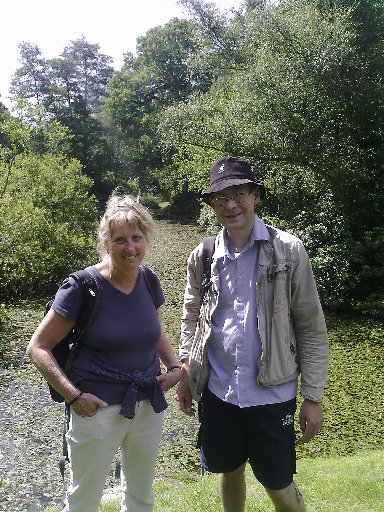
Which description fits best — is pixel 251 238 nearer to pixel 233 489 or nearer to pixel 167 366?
pixel 167 366

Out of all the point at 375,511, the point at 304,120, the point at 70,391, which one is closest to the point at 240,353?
the point at 70,391

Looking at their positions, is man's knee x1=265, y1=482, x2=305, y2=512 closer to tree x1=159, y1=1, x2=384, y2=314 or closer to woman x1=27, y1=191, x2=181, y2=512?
woman x1=27, y1=191, x2=181, y2=512

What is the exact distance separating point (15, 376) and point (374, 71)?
1022cm

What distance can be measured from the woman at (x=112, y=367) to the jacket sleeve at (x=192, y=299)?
34 centimetres

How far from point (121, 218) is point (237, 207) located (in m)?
0.59

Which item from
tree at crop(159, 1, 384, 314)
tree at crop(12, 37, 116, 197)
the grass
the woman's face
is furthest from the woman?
tree at crop(12, 37, 116, 197)

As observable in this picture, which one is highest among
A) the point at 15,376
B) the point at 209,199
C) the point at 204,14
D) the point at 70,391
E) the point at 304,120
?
the point at 204,14

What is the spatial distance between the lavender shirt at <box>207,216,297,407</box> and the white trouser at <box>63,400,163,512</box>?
40 centimetres

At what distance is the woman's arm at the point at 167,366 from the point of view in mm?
2555

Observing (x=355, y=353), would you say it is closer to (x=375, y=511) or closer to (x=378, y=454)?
(x=378, y=454)

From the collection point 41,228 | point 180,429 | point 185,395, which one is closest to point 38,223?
point 41,228

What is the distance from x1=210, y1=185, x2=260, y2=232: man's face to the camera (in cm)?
255

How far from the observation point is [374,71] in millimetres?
11688

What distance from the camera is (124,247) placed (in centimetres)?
239
